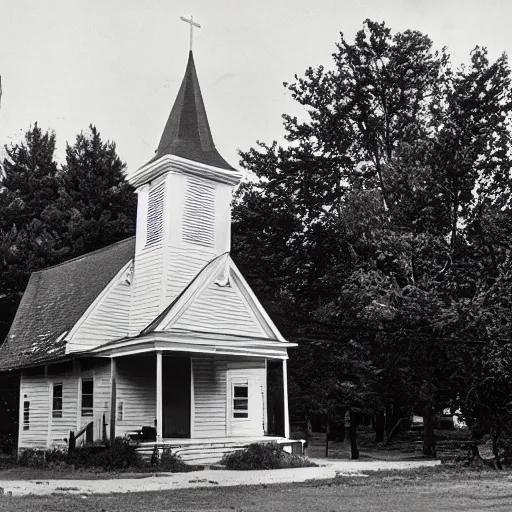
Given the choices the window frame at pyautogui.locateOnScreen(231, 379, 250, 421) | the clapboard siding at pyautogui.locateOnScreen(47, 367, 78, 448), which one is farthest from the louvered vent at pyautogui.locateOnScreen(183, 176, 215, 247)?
the clapboard siding at pyautogui.locateOnScreen(47, 367, 78, 448)

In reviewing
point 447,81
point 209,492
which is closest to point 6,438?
point 209,492

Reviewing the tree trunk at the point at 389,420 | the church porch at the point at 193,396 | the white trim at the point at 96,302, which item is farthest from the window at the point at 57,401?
the tree trunk at the point at 389,420

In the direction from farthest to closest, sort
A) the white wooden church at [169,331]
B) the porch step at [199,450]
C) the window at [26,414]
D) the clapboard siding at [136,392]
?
the window at [26,414]
the clapboard siding at [136,392]
the white wooden church at [169,331]
the porch step at [199,450]

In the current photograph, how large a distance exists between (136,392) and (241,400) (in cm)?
327

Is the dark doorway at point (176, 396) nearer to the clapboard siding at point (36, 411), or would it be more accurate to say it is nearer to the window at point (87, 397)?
the window at point (87, 397)

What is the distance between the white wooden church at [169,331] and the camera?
71.5 ft

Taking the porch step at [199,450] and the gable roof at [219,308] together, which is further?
the gable roof at [219,308]

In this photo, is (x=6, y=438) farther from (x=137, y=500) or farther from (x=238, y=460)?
(x=137, y=500)

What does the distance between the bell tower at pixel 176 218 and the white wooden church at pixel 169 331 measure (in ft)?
0.12

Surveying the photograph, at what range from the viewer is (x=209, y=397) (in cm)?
2272

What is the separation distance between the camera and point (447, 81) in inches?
1313

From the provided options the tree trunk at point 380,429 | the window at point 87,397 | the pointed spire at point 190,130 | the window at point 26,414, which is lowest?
the tree trunk at point 380,429

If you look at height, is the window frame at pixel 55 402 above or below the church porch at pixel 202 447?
above

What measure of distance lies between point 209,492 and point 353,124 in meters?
26.3
